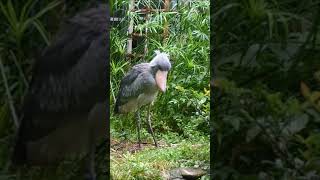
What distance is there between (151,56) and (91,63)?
0.74ft

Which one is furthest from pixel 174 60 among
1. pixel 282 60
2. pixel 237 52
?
pixel 282 60

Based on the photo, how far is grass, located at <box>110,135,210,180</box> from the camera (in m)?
1.42

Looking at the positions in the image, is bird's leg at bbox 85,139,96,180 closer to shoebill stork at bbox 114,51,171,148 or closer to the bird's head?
shoebill stork at bbox 114,51,171,148

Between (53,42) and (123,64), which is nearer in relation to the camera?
(53,42)

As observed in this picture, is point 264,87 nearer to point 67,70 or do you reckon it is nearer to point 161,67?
point 161,67

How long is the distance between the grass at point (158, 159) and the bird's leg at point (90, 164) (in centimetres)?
7

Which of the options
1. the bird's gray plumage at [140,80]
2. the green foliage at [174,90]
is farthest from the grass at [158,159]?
the bird's gray plumage at [140,80]

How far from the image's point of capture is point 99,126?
4.47 feet

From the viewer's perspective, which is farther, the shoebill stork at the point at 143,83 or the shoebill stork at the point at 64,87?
the shoebill stork at the point at 143,83

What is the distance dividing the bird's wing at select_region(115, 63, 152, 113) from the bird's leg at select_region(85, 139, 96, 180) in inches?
5.8

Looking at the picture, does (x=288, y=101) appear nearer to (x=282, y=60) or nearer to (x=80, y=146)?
(x=282, y=60)

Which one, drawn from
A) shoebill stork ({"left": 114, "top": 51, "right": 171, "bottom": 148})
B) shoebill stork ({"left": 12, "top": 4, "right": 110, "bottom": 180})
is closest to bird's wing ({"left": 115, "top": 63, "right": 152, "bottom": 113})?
shoebill stork ({"left": 114, "top": 51, "right": 171, "bottom": 148})

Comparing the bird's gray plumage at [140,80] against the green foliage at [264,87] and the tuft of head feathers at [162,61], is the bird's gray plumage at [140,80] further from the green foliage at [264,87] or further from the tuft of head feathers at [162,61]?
the green foliage at [264,87]

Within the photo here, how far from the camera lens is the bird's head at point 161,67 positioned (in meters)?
1.46
